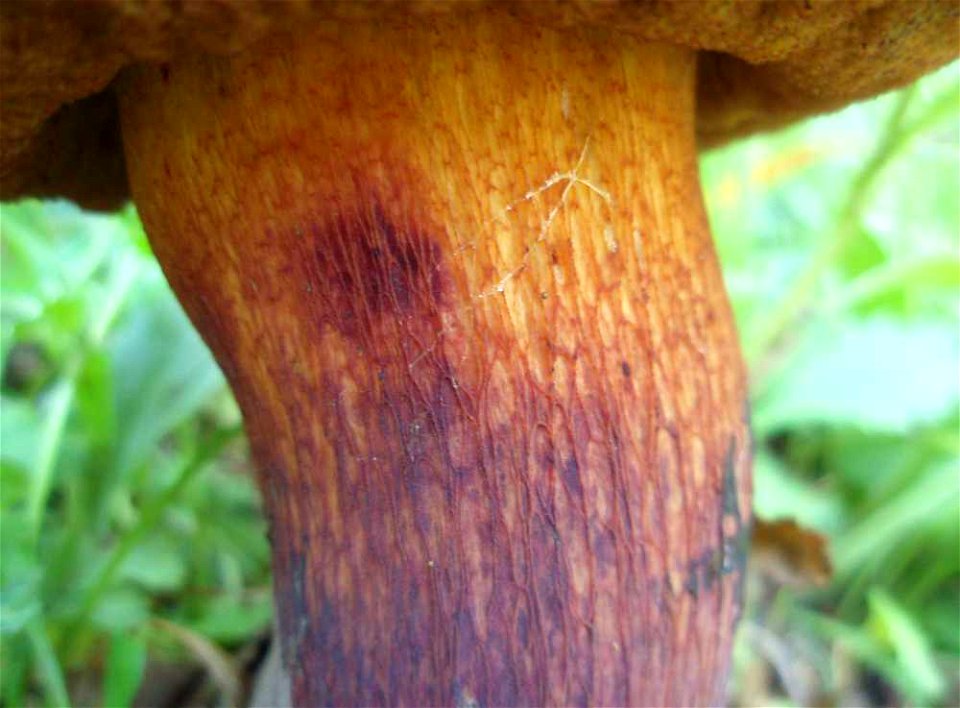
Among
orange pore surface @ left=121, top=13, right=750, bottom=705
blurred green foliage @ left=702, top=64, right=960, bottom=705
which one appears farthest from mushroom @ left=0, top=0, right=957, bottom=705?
blurred green foliage @ left=702, top=64, right=960, bottom=705

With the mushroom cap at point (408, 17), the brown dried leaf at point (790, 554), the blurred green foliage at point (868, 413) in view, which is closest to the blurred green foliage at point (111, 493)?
the mushroom cap at point (408, 17)

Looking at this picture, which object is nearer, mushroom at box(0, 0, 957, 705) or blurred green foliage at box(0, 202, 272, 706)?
mushroom at box(0, 0, 957, 705)

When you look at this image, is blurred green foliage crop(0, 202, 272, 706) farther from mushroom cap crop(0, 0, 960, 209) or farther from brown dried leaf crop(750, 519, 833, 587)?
brown dried leaf crop(750, 519, 833, 587)

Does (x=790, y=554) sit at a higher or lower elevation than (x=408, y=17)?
lower

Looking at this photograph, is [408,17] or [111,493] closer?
[408,17]

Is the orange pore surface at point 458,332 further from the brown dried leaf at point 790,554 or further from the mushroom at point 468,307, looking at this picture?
the brown dried leaf at point 790,554

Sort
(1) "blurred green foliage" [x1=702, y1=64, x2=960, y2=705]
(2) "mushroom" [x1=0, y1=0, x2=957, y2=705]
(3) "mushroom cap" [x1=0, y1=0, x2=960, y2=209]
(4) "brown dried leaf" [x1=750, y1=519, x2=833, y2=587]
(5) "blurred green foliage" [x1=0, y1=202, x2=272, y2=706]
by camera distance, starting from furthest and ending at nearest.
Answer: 1. (1) "blurred green foliage" [x1=702, y1=64, x2=960, y2=705]
2. (4) "brown dried leaf" [x1=750, y1=519, x2=833, y2=587]
3. (5) "blurred green foliage" [x1=0, y1=202, x2=272, y2=706]
4. (2) "mushroom" [x1=0, y1=0, x2=957, y2=705]
5. (3) "mushroom cap" [x1=0, y1=0, x2=960, y2=209]

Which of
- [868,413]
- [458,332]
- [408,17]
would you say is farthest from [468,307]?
[868,413]

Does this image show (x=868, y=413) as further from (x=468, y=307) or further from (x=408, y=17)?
(x=408, y=17)
